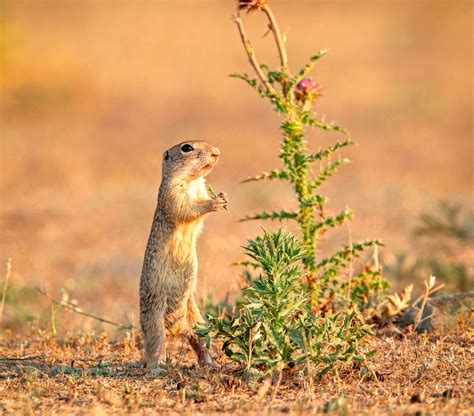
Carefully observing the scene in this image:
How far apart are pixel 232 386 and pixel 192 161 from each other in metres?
1.70

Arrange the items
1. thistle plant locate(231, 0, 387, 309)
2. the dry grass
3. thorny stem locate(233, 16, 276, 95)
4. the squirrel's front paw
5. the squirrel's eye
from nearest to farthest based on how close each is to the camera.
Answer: the dry grass < the squirrel's front paw < thorny stem locate(233, 16, 276, 95) < thistle plant locate(231, 0, 387, 309) < the squirrel's eye

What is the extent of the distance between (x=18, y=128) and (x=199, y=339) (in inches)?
535

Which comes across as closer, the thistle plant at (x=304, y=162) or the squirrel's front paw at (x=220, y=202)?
the squirrel's front paw at (x=220, y=202)

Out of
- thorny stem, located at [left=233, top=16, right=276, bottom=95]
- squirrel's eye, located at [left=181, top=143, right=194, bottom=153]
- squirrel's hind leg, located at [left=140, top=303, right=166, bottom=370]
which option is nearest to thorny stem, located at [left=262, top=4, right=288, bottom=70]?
thorny stem, located at [left=233, top=16, right=276, bottom=95]

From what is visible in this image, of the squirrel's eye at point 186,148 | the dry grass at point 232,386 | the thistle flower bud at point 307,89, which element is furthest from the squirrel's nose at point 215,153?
the dry grass at point 232,386

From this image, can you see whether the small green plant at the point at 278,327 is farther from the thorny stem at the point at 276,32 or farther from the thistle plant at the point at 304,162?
the thorny stem at the point at 276,32

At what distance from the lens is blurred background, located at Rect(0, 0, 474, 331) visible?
8.71 meters

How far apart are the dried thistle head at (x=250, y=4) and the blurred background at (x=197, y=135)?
350 mm

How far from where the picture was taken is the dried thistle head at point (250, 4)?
521 centimetres

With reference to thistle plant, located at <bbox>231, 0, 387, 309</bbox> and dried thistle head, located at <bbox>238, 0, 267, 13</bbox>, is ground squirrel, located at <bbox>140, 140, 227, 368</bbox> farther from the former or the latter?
dried thistle head, located at <bbox>238, 0, 267, 13</bbox>

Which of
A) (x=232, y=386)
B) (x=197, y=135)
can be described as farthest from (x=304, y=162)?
(x=197, y=135)

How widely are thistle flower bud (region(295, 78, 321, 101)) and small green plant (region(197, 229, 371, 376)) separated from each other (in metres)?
1.42

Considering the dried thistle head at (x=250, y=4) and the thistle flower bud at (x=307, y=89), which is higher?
the dried thistle head at (x=250, y=4)

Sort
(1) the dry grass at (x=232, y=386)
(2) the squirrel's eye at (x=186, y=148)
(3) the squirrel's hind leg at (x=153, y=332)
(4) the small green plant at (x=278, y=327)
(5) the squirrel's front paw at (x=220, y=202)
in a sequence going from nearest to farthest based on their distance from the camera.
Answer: (1) the dry grass at (x=232, y=386) → (4) the small green plant at (x=278, y=327) → (3) the squirrel's hind leg at (x=153, y=332) → (5) the squirrel's front paw at (x=220, y=202) → (2) the squirrel's eye at (x=186, y=148)
